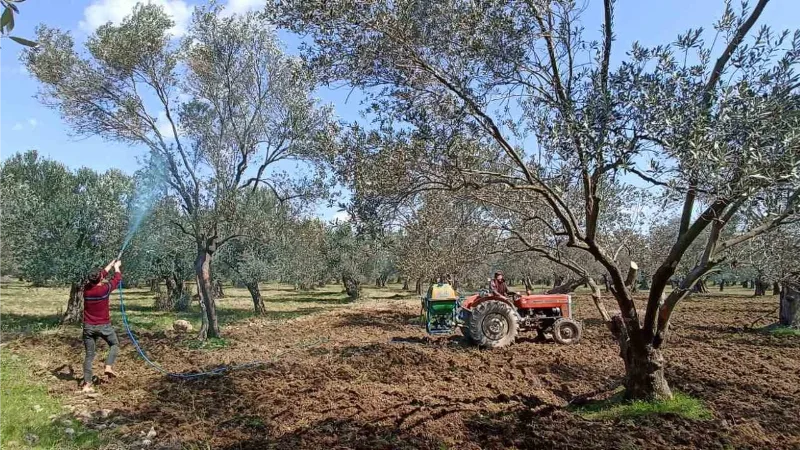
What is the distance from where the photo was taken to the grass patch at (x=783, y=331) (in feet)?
52.4

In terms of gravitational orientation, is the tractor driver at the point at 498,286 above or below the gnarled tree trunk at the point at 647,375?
above

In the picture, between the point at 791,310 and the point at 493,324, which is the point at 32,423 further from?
the point at 791,310

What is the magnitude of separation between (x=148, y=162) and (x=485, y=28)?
12.2 metres

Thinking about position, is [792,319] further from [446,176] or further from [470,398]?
[446,176]

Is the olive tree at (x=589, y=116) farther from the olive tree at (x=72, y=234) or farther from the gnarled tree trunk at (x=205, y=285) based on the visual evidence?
the olive tree at (x=72, y=234)

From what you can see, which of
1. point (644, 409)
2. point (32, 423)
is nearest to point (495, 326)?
point (644, 409)

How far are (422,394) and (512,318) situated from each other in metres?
5.43

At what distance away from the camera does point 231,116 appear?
48.4 feet

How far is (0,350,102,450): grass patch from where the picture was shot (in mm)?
6539

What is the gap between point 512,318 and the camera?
42.7ft

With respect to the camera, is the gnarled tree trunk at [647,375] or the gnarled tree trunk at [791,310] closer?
the gnarled tree trunk at [647,375]

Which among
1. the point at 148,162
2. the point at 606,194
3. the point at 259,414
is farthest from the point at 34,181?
the point at 606,194

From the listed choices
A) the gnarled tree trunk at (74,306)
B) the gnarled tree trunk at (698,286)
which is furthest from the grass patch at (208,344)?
the gnarled tree trunk at (698,286)

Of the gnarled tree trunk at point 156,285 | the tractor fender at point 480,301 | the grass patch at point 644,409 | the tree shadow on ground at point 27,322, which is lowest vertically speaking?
the tree shadow on ground at point 27,322
